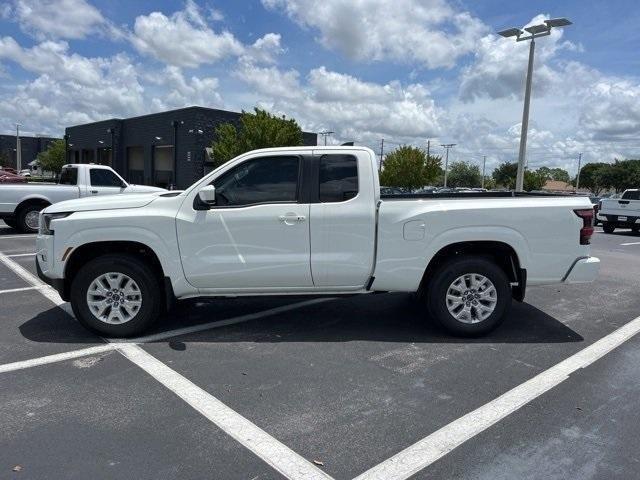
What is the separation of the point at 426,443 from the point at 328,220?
2419mm

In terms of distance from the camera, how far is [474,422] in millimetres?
3615

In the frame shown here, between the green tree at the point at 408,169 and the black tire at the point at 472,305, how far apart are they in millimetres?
45668

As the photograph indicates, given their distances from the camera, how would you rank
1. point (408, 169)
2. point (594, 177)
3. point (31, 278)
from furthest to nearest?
point (594, 177), point (408, 169), point (31, 278)

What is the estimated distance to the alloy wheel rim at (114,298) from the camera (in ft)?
16.9

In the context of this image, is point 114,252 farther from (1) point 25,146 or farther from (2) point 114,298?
(1) point 25,146

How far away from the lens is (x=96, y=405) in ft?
12.4

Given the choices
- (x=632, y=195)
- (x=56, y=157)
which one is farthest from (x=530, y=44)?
(x=56, y=157)

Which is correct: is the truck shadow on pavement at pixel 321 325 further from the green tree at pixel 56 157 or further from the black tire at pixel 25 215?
the green tree at pixel 56 157

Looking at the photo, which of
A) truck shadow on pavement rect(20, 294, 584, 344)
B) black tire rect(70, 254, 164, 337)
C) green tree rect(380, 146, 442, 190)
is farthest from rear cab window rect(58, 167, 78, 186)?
green tree rect(380, 146, 442, 190)

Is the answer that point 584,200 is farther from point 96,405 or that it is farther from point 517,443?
point 96,405

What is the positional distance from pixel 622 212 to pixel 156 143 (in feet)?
106

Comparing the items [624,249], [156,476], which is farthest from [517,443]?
[624,249]

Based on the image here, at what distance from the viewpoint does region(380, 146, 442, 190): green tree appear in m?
51.3

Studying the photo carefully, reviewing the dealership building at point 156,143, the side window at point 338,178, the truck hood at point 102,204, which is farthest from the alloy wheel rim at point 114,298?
the dealership building at point 156,143
